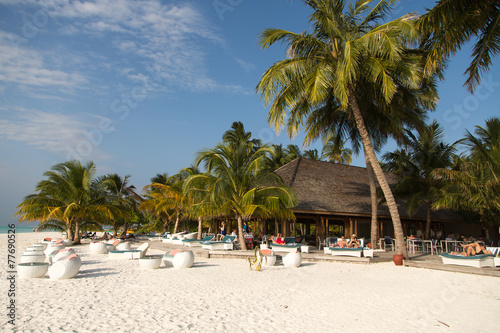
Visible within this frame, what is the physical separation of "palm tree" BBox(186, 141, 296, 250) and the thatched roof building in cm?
185

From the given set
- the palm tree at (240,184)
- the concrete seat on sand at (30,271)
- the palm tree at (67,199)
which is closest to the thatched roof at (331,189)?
the palm tree at (240,184)

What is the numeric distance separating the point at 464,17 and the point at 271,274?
7.87 meters

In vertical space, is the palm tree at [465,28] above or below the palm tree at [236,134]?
below

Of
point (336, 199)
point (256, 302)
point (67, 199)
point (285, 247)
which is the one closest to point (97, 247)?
point (67, 199)

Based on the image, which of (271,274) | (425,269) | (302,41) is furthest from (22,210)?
(425,269)

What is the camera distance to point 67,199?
64.1 feet

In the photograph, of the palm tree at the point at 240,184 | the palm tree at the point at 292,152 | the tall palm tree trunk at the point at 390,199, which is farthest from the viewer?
the palm tree at the point at 292,152

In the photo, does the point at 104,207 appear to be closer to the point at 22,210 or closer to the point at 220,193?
the point at 22,210

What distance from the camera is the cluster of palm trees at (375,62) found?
7.85 metres

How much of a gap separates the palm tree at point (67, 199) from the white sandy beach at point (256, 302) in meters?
10.2

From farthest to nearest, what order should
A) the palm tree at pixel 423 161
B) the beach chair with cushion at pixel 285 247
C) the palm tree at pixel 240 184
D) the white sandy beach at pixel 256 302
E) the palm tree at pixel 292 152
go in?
the palm tree at pixel 292 152 → the palm tree at pixel 423 161 → the palm tree at pixel 240 184 → the beach chair with cushion at pixel 285 247 → the white sandy beach at pixel 256 302

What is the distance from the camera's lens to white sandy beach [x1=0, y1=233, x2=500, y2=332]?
473cm

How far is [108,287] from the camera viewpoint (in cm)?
719

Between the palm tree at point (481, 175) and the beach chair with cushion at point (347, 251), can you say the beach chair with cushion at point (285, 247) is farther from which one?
the palm tree at point (481, 175)
